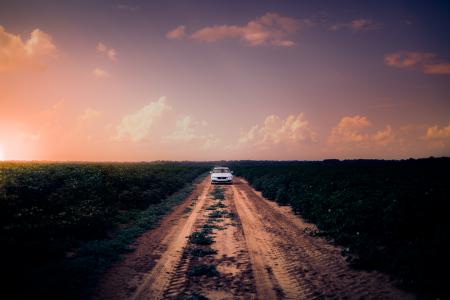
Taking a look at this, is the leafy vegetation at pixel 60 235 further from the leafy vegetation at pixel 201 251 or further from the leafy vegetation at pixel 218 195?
the leafy vegetation at pixel 218 195

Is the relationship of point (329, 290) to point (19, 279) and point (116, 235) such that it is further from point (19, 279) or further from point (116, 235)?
point (116, 235)

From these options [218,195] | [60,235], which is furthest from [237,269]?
[218,195]

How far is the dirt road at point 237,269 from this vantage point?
5.16m

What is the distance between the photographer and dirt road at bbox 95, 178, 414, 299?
5.16m

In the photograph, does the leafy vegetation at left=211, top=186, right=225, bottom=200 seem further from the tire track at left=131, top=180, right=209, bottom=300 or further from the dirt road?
the tire track at left=131, top=180, right=209, bottom=300

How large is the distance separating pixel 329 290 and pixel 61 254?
241 inches

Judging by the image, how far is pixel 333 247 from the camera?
8227 mm

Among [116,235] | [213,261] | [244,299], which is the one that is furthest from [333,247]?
[116,235]

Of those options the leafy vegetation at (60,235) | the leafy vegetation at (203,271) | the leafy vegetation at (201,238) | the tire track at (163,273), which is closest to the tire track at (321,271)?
the leafy vegetation at (203,271)

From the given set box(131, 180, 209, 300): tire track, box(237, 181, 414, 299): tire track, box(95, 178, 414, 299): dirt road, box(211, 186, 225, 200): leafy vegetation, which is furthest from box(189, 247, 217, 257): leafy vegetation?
box(211, 186, 225, 200): leafy vegetation

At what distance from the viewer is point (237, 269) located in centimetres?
626

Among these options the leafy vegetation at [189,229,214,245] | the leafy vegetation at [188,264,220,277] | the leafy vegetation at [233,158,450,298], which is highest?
the leafy vegetation at [233,158,450,298]

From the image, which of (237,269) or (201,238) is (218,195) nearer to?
(201,238)

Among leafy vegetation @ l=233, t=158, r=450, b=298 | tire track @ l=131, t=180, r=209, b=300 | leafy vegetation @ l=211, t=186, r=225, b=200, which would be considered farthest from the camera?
leafy vegetation @ l=211, t=186, r=225, b=200
